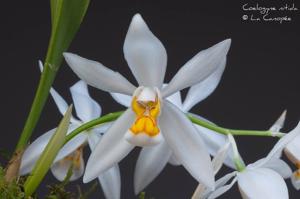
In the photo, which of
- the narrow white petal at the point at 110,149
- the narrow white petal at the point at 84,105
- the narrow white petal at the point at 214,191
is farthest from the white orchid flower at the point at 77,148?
the narrow white petal at the point at 214,191

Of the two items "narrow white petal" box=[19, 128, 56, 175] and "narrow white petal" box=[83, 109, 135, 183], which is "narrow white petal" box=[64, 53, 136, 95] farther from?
"narrow white petal" box=[19, 128, 56, 175]

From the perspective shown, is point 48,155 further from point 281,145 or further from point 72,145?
point 281,145

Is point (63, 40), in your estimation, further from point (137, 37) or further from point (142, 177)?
point (142, 177)

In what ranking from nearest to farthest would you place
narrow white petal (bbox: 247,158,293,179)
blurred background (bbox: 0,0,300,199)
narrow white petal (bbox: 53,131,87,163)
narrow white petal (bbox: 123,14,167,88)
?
narrow white petal (bbox: 123,14,167,88), narrow white petal (bbox: 247,158,293,179), narrow white petal (bbox: 53,131,87,163), blurred background (bbox: 0,0,300,199)

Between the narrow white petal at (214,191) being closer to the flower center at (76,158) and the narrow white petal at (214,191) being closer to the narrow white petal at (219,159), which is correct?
the narrow white petal at (219,159)

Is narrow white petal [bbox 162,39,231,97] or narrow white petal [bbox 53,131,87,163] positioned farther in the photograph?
narrow white petal [bbox 53,131,87,163]

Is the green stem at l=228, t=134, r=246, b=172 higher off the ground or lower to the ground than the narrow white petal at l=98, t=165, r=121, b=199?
higher

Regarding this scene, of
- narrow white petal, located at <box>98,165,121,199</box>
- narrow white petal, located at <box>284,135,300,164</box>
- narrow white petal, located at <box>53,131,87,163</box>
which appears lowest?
narrow white petal, located at <box>98,165,121,199</box>

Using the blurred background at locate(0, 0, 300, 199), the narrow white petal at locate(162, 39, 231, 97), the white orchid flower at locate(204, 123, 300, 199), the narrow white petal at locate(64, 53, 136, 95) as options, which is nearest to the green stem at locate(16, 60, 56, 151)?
the narrow white petal at locate(64, 53, 136, 95)

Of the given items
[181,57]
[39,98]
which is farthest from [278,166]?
[181,57]

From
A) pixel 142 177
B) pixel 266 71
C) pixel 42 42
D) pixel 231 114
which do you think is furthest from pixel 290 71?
pixel 142 177
